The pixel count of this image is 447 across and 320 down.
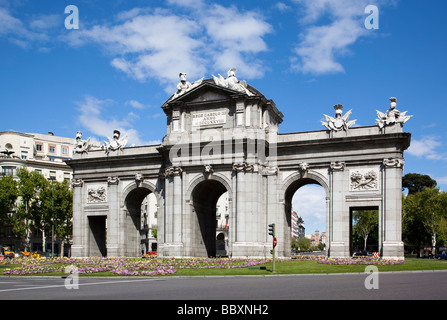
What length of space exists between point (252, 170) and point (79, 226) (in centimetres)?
2287

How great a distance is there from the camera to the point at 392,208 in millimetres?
46094

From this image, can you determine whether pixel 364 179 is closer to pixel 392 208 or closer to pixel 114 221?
pixel 392 208

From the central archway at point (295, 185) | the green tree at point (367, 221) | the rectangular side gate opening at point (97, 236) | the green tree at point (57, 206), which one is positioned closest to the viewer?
the central archway at point (295, 185)

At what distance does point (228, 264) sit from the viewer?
41438mm

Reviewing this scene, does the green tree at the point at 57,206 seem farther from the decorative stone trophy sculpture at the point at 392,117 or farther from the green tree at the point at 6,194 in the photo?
the decorative stone trophy sculpture at the point at 392,117

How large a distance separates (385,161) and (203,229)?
2000 cm

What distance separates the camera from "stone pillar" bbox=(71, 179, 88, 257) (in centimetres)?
5897

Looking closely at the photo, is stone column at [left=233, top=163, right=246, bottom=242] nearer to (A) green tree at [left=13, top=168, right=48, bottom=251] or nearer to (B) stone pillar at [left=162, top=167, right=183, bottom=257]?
(B) stone pillar at [left=162, top=167, right=183, bottom=257]

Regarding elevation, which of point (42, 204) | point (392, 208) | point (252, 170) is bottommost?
point (42, 204)

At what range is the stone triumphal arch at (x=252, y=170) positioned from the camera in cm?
4712

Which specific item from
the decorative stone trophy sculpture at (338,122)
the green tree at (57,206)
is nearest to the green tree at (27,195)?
the green tree at (57,206)

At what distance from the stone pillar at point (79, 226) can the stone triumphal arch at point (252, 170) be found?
3.65m

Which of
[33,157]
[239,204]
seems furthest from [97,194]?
[33,157]
